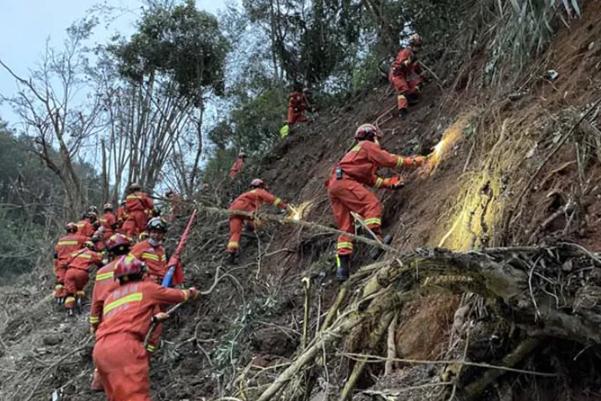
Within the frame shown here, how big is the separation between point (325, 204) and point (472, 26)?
3430 millimetres

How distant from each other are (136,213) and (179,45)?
374 inches

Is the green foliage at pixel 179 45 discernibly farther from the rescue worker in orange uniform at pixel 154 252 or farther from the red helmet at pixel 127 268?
the red helmet at pixel 127 268

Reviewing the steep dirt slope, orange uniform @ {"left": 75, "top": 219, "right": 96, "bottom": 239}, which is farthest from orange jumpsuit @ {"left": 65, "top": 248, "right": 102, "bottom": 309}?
orange uniform @ {"left": 75, "top": 219, "right": 96, "bottom": 239}

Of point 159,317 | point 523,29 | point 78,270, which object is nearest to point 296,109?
point 78,270

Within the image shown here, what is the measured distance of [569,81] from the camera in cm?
616

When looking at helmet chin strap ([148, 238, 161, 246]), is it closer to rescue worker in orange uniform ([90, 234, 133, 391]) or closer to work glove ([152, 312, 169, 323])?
rescue worker in orange uniform ([90, 234, 133, 391])

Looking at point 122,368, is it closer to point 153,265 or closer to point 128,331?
point 128,331

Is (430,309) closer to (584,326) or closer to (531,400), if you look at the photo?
(531,400)

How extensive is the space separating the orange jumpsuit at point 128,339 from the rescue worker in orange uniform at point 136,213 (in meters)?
6.01

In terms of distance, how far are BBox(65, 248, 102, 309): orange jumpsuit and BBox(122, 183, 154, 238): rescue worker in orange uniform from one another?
3.13 feet

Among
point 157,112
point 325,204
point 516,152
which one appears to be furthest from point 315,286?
point 157,112

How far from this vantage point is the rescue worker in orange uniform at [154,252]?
929 centimetres

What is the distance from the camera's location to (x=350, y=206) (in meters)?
7.76

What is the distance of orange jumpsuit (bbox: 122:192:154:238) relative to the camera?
13.0m
